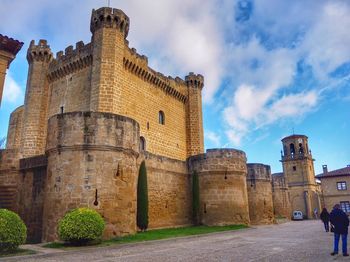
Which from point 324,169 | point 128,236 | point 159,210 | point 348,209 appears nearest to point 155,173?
point 159,210

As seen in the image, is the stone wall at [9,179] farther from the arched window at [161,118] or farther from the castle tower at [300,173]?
the castle tower at [300,173]

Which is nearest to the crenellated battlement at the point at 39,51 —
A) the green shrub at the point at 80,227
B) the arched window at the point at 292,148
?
the green shrub at the point at 80,227

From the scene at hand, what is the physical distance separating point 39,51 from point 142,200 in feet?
61.4

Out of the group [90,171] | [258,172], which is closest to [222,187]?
[258,172]

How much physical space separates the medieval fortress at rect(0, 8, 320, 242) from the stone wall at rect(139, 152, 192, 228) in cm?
6

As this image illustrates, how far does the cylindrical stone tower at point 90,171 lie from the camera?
1373cm

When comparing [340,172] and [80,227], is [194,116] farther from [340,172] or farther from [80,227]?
[340,172]

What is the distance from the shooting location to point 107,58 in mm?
24531

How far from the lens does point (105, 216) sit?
45.0 feet

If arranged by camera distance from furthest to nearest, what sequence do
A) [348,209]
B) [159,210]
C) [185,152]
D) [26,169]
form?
[348,209]
[185,152]
[159,210]
[26,169]

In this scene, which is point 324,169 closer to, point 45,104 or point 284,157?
point 284,157

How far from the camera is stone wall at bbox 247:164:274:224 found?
2811cm

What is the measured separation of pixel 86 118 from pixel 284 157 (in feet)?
170

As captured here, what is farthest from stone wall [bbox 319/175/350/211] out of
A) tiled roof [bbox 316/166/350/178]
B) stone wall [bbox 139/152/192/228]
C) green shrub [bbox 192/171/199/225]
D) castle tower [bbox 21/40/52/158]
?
castle tower [bbox 21/40/52/158]
